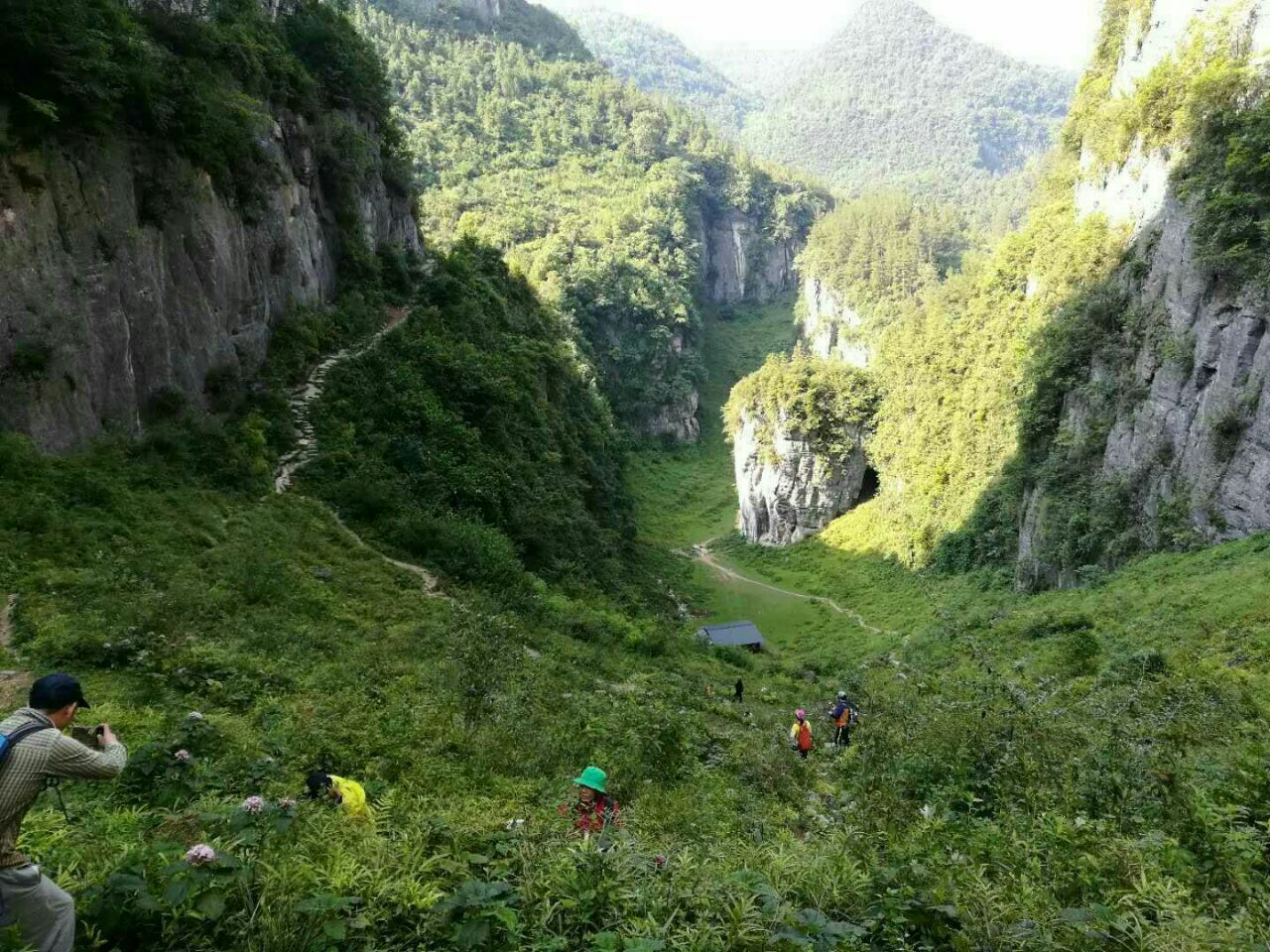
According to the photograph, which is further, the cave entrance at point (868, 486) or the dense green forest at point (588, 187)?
the dense green forest at point (588, 187)

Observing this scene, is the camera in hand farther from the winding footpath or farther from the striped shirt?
the winding footpath

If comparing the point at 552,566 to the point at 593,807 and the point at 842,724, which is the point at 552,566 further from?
the point at 593,807

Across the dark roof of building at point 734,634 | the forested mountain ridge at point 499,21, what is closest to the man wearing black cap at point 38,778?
the dark roof of building at point 734,634

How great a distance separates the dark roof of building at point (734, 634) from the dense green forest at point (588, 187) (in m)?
44.7

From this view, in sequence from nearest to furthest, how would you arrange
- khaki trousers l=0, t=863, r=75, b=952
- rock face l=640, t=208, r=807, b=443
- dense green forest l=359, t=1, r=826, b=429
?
khaki trousers l=0, t=863, r=75, b=952 → dense green forest l=359, t=1, r=826, b=429 → rock face l=640, t=208, r=807, b=443

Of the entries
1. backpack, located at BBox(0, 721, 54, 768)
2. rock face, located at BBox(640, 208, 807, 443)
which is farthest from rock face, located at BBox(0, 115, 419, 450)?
rock face, located at BBox(640, 208, 807, 443)

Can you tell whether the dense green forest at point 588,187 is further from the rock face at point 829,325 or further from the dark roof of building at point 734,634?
the dark roof of building at point 734,634

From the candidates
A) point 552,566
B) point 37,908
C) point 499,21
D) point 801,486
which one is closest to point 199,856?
point 37,908

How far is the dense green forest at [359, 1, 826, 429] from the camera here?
75188mm

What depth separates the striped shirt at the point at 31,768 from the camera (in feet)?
10.6

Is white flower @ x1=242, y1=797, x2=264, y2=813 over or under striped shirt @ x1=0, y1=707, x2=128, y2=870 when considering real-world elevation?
under

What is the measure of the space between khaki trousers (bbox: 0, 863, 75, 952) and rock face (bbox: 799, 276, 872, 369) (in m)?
71.6

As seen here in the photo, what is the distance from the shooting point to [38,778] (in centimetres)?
333

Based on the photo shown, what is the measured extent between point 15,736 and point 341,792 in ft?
8.89
